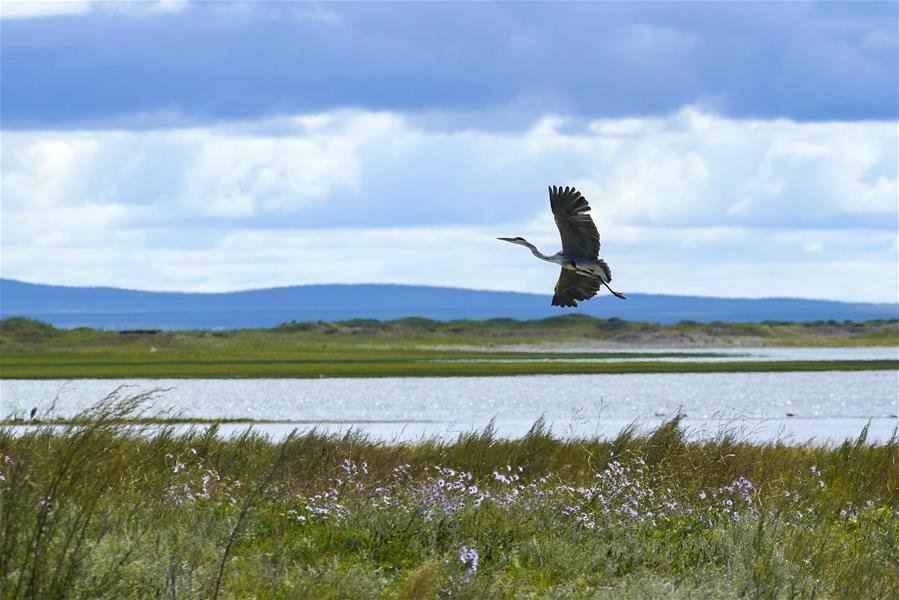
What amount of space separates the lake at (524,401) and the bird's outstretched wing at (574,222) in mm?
14325

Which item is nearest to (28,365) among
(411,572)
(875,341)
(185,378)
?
(185,378)

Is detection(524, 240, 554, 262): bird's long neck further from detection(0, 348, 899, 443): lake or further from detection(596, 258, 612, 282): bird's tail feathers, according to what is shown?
detection(0, 348, 899, 443): lake

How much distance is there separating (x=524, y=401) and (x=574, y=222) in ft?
108

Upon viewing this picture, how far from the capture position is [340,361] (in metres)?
75.7

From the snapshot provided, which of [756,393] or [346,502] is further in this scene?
[756,393]

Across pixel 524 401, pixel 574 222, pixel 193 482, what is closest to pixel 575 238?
pixel 574 222

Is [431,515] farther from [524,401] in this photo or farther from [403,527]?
[524,401]

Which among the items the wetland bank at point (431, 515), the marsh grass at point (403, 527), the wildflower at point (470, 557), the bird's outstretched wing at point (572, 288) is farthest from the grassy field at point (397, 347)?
the wildflower at point (470, 557)

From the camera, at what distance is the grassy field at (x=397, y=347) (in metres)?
67.6

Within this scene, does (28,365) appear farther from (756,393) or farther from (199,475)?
(199,475)

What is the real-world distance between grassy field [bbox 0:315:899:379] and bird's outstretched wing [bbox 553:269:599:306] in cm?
4548

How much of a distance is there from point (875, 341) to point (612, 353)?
32834 millimetres

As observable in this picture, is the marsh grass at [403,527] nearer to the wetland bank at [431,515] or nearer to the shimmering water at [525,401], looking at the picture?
the wetland bank at [431,515]

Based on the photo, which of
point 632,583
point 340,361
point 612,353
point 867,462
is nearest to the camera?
point 632,583
